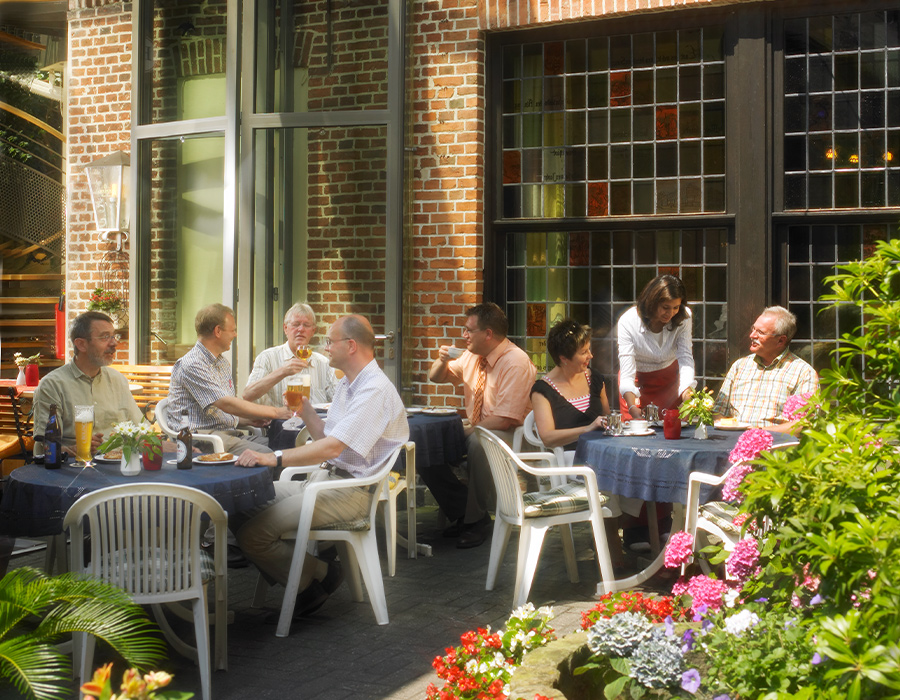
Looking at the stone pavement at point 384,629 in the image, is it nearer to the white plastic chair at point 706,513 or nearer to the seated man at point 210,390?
the white plastic chair at point 706,513

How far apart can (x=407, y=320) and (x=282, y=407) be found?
1.63 metres

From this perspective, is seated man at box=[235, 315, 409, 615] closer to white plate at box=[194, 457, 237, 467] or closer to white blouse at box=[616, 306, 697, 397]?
white plate at box=[194, 457, 237, 467]

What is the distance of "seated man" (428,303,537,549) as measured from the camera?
20.3ft

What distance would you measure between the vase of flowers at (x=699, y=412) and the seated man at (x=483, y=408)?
1.38 meters

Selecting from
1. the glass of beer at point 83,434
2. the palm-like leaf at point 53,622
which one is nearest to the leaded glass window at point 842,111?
the glass of beer at point 83,434

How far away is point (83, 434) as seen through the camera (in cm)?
436

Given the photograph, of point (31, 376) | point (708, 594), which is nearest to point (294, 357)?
point (31, 376)

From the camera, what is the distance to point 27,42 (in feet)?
40.5

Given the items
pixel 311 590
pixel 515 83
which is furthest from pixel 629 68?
pixel 311 590

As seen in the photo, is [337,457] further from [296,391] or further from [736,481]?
[736,481]

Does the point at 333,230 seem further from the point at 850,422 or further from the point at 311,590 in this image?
the point at 850,422

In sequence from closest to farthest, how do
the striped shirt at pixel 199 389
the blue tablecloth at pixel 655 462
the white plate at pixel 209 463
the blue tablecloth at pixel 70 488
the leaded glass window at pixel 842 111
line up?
the blue tablecloth at pixel 70 488 < the white plate at pixel 209 463 < the blue tablecloth at pixel 655 462 < the striped shirt at pixel 199 389 < the leaded glass window at pixel 842 111

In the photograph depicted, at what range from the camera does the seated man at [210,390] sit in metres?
5.75

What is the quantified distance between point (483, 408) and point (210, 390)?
1664mm
